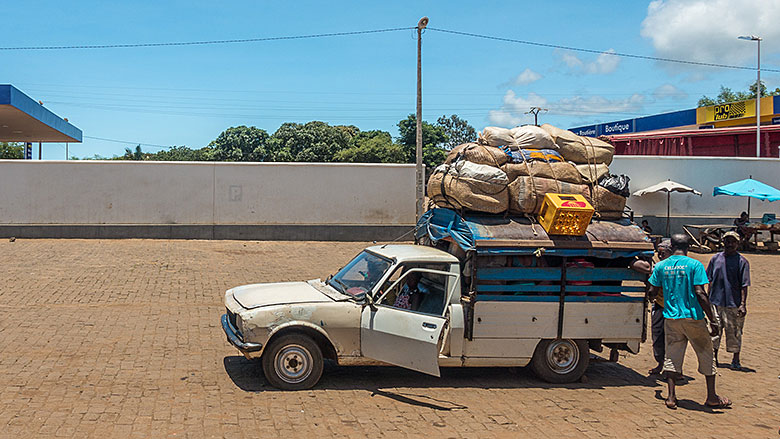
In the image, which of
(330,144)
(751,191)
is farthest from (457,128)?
(751,191)

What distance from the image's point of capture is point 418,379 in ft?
25.6

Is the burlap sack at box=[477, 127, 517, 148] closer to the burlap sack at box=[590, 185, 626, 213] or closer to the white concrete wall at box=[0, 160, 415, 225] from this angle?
the burlap sack at box=[590, 185, 626, 213]

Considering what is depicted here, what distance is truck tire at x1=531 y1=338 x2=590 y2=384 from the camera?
25.5ft

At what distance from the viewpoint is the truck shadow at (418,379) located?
7259 mm

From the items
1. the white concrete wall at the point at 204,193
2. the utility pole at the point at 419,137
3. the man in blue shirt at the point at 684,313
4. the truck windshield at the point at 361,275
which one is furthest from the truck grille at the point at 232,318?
the utility pole at the point at 419,137

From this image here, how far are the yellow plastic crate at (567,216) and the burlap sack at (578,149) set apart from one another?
4.06ft

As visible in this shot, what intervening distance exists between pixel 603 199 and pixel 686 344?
6.96ft

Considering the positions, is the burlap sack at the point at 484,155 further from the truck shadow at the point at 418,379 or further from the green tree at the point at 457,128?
the green tree at the point at 457,128

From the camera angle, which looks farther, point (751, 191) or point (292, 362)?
point (751, 191)

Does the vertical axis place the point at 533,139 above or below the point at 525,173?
above

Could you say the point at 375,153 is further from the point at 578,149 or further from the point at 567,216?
the point at 567,216

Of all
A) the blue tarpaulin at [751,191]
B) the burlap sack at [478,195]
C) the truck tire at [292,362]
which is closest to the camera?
the truck tire at [292,362]

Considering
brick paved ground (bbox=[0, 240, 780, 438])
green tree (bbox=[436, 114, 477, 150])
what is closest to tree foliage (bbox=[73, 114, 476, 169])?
green tree (bbox=[436, 114, 477, 150])

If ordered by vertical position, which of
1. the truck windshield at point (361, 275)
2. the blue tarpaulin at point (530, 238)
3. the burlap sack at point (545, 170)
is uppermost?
the burlap sack at point (545, 170)
